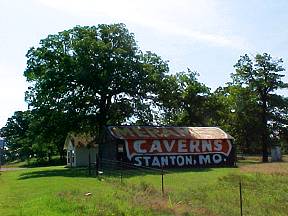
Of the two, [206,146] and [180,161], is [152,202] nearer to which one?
[180,161]

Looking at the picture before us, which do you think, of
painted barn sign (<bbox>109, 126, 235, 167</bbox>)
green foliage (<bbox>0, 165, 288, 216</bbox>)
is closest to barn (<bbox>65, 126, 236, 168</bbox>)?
A: painted barn sign (<bbox>109, 126, 235, 167</bbox>)

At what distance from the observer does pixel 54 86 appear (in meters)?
47.4

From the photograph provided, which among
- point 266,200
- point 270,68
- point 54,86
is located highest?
point 270,68

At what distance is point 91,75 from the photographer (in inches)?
1845

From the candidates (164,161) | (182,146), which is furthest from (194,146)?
(164,161)

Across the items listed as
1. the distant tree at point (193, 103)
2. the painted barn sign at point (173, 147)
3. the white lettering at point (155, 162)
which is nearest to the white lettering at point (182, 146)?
the painted barn sign at point (173, 147)

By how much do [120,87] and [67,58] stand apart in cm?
612

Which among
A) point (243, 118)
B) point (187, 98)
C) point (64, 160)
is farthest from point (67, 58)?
point (64, 160)

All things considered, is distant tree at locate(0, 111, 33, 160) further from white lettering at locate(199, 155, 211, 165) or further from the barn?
white lettering at locate(199, 155, 211, 165)

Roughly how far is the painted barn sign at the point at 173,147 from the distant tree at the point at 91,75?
347 centimetres

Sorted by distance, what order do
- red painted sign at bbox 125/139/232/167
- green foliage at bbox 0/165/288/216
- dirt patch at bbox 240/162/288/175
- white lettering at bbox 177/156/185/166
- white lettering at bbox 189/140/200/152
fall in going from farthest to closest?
Answer: white lettering at bbox 189/140/200/152 → white lettering at bbox 177/156/185/166 → red painted sign at bbox 125/139/232/167 → dirt patch at bbox 240/162/288/175 → green foliage at bbox 0/165/288/216

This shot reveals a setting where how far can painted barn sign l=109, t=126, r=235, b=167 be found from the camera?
4678 cm

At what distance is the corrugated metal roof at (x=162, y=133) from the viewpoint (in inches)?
1864

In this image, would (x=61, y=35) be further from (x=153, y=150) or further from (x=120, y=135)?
(x=153, y=150)
